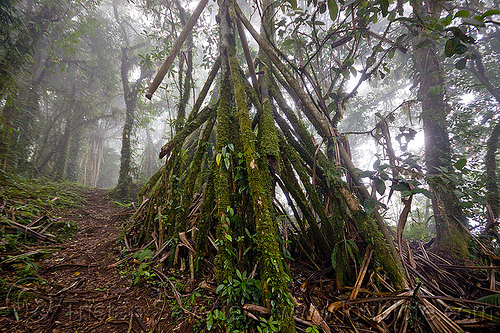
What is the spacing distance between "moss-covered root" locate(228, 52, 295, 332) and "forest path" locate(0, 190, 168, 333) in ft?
2.75

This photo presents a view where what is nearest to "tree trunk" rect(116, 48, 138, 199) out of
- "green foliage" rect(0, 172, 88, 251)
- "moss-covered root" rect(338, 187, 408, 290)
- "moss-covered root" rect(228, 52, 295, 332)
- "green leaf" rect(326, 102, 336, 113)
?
"green foliage" rect(0, 172, 88, 251)

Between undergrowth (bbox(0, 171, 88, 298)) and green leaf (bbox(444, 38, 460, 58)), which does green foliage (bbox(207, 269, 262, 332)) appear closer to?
undergrowth (bbox(0, 171, 88, 298))

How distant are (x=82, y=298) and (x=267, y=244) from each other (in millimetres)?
1525

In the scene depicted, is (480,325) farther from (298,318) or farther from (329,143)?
(329,143)

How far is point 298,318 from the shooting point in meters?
1.35

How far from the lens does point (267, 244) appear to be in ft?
4.43

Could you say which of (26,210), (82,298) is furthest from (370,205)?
(26,210)

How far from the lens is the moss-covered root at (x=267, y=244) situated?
3.85 feet

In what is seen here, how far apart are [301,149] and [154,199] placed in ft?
6.65

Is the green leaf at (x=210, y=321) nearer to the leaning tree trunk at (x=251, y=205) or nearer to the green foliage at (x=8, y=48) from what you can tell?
the leaning tree trunk at (x=251, y=205)

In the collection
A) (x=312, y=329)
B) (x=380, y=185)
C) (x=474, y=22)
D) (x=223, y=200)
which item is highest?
(x=474, y=22)

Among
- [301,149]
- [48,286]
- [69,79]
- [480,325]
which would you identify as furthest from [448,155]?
[69,79]

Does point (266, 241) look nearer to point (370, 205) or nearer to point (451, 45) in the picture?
point (370, 205)

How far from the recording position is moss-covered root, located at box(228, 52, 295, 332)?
3.85 feet
